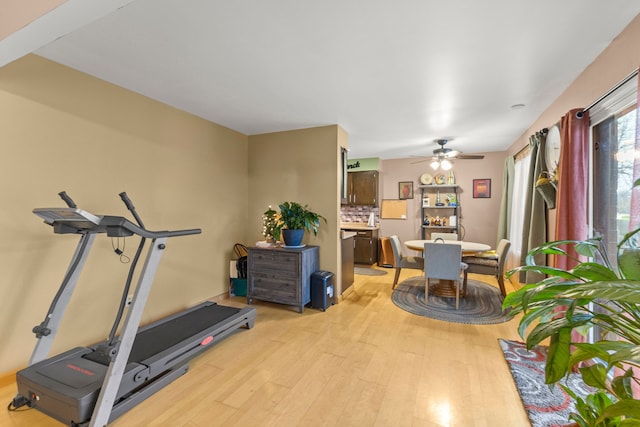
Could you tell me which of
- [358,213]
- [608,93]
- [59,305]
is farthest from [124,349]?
[358,213]

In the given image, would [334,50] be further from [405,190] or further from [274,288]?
[405,190]

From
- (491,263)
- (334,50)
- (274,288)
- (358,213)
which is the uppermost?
(334,50)

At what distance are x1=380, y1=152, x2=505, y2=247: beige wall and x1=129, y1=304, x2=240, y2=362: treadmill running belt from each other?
4.42 m

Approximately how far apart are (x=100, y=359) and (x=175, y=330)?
591 millimetres

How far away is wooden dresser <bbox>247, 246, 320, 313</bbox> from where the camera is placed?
11.1ft

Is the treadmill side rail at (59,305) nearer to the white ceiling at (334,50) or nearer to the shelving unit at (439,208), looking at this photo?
the white ceiling at (334,50)

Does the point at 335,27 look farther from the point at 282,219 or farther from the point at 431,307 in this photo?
the point at 431,307

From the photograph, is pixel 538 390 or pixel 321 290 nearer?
pixel 538 390

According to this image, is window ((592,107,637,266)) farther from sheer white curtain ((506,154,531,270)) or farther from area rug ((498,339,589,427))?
sheer white curtain ((506,154,531,270))

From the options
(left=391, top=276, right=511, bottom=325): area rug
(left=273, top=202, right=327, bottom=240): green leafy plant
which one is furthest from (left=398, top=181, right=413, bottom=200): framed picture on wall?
(left=273, top=202, right=327, bottom=240): green leafy plant

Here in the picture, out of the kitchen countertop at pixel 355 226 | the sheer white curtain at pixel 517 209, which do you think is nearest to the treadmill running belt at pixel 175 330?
the kitchen countertop at pixel 355 226

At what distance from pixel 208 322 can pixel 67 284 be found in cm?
118

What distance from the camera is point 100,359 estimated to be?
1.98 meters

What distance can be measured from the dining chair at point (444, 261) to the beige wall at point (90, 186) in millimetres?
2952
